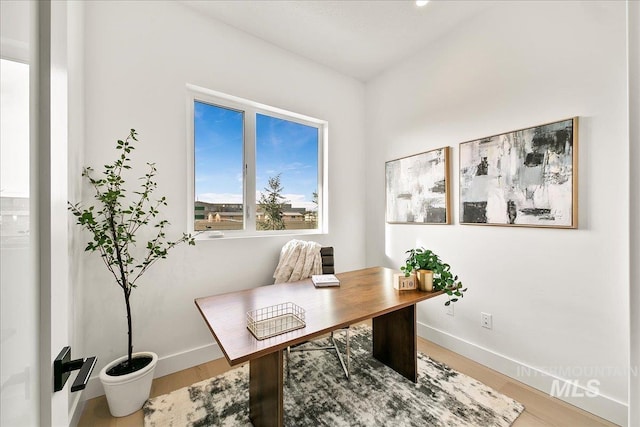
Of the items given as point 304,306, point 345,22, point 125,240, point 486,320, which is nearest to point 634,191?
point 304,306

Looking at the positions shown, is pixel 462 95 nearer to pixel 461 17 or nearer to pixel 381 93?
pixel 461 17

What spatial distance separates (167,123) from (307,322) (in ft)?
6.07

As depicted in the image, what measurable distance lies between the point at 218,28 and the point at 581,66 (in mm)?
2746

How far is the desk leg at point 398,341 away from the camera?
1.94 m

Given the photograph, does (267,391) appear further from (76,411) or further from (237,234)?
(237,234)

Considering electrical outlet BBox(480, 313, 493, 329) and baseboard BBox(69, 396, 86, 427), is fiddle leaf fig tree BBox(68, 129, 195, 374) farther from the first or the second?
electrical outlet BBox(480, 313, 493, 329)

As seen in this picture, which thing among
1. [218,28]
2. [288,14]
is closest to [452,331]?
[288,14]

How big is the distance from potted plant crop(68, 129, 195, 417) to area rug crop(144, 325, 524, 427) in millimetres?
221

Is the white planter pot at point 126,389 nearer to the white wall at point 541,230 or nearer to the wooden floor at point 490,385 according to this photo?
the wooden floor at point 490,385

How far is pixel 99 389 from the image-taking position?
1804 mm

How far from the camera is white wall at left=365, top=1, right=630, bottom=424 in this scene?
62.2 inches

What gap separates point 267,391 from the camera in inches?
57.0

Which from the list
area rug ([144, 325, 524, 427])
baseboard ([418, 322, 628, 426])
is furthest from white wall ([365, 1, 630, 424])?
area rug ([144, 325, 524, 427])

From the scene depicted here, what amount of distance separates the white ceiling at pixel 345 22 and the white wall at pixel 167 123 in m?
0.15
